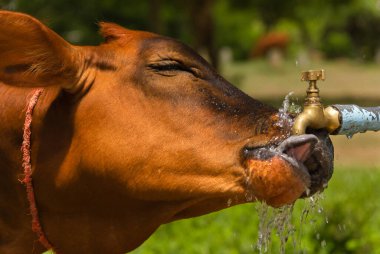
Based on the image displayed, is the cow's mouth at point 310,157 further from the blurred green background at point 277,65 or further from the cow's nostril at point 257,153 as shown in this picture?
→ the blurred green background at point 277,65

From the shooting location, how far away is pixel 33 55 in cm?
259

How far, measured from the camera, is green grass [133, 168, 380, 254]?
5.10 m

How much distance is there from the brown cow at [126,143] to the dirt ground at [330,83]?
1363cm

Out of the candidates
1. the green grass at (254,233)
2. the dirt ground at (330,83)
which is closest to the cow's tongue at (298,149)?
the green grass at (254,233)

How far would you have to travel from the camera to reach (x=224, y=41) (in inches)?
1545

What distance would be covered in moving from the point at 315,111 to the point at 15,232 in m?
1.02

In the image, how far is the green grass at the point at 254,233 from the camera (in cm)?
510

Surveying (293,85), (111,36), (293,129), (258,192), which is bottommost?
(293,85)

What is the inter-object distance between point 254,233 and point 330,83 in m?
22.1

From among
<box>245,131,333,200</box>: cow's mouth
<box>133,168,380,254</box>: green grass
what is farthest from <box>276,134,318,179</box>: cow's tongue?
<box>133,168,380,254</box>: green grass

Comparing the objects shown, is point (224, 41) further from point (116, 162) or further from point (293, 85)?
point (116, 162)

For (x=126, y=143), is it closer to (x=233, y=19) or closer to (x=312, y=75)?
(x=312, y=75)

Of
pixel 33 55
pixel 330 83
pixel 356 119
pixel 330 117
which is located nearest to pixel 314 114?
pixel 330 117

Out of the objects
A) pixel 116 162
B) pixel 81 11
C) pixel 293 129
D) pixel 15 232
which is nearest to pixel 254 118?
pixel 293 129
